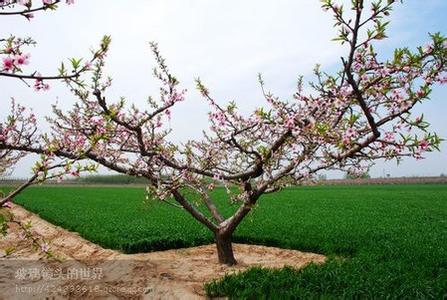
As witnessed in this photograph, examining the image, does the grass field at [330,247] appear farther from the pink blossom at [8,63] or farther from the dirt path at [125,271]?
the pink blossom at [8,63]

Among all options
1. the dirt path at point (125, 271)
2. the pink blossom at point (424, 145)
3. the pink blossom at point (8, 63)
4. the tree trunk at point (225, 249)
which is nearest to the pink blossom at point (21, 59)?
the pink blossom at point (8, 63)

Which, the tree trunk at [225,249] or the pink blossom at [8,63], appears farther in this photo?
the tree trunk at [225,249]

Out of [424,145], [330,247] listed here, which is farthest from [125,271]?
[424,145]

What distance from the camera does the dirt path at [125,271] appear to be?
7.93m

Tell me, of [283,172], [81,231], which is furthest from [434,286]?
[81,231]

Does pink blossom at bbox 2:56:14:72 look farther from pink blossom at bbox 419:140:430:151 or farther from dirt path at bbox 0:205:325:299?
pink blossom at bbox 419:140:430:151

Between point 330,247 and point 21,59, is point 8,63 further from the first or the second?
point 330,247

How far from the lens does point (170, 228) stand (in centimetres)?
1430

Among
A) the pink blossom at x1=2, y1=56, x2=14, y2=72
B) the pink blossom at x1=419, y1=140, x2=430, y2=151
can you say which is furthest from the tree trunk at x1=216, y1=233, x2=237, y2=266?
the pink blossom at x1=2, y1=56, x2=14, y2=72

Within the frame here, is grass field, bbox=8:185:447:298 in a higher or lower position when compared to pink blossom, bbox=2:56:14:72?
lower

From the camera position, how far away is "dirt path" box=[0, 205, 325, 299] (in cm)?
793

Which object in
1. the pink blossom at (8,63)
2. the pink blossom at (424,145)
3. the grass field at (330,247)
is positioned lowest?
the grass field at (330,247)

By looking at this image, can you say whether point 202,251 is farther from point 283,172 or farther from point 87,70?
point 87,70

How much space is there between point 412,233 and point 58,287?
10.4 metres
